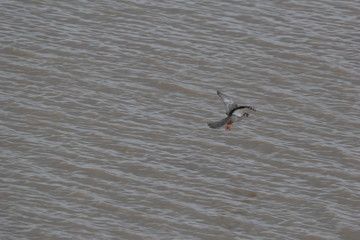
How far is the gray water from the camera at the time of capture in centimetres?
1202

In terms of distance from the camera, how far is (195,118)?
593 inches

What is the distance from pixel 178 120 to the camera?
14898 mm

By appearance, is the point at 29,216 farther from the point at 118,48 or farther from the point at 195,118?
the point at 118,48

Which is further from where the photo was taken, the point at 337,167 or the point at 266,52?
the point at 266,52

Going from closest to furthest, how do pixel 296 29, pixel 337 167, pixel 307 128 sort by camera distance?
pixel 337 167 < pixel 307 128 < pixel 296 29

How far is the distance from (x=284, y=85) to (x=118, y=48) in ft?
11.4

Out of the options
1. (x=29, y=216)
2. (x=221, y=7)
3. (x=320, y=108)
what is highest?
(x=221, y=7)

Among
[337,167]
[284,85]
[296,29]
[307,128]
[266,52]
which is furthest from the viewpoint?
[296,29]

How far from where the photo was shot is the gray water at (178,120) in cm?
1202

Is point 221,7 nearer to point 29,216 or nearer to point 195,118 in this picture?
point 195,118

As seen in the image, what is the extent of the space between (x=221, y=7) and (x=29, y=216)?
9455 mm

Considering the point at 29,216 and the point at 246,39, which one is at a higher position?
the point at 246,39

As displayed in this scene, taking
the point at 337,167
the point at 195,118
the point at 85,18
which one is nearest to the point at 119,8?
the point at 85,18

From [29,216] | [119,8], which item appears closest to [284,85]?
[119,8]
